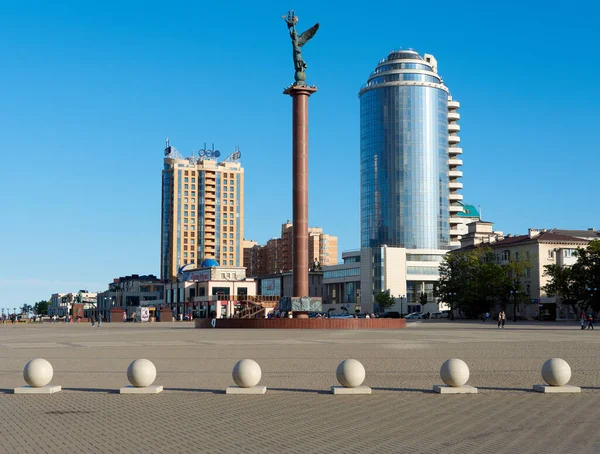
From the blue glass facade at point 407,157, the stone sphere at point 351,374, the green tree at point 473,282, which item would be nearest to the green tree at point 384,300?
the green tree at point 473,282

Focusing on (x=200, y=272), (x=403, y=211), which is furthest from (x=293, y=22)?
(x=403, y=211)

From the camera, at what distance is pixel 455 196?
178250 millimetres

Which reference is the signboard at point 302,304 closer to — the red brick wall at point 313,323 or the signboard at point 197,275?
the red brick wall at point 313,323

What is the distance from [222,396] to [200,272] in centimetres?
13447

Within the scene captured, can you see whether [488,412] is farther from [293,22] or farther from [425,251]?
[425,251]

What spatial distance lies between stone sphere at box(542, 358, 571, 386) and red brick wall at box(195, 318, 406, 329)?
4729cm

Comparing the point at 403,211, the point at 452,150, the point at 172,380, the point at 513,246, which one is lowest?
the point at 172,380

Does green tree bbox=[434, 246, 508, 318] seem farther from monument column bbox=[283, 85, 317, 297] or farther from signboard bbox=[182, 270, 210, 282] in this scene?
signboard bbox=[182, 270, 210, 282]

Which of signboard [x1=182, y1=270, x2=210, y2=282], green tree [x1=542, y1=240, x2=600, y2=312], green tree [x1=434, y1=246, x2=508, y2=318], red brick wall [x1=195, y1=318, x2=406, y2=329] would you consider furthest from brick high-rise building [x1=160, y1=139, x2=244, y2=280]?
red brick wall [x1=195, y1=318, x2=406, y2=329]

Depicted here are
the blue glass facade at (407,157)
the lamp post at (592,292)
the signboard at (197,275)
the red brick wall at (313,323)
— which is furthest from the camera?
the blue glass facade at (407,157)

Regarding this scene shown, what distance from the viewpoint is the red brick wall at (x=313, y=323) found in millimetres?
65062

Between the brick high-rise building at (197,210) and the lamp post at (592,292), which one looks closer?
the lamp post at (592,292)

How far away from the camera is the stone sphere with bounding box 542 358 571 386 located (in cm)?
1781

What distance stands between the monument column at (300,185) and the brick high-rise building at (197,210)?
125045mm
